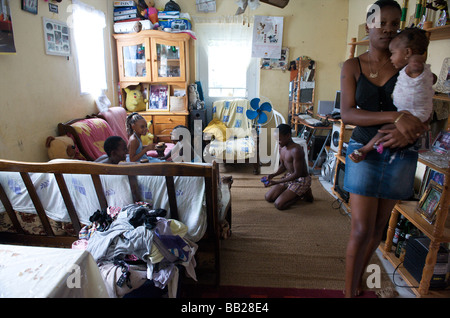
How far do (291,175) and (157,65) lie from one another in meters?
2.59

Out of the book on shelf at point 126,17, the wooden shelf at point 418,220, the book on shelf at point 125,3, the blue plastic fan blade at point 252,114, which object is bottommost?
the wooden shelf at point 418,220

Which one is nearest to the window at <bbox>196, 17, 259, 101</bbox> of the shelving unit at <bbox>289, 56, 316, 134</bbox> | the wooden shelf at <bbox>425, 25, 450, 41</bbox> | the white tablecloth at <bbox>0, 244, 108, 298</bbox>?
the shelving unit at <bbox>289, 56, 316, 134</bbox>

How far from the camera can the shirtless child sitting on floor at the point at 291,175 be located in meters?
2.86

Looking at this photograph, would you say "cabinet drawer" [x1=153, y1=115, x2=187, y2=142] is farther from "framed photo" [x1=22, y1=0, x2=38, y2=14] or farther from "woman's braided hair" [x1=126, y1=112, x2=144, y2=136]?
"framed photo" [x1=22, y1=0, x2=38, y2=14]

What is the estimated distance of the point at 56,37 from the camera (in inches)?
114

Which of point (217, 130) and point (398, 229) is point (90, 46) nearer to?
point (217, 130)

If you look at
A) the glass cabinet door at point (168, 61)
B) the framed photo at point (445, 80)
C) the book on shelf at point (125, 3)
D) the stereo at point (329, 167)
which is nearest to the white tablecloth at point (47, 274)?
the framed photo at point (445, 80)

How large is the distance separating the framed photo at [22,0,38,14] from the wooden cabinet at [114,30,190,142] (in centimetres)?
161

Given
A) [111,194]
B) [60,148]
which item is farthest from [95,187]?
[60,148]

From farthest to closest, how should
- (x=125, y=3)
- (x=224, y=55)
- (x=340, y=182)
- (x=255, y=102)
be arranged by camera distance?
1. (x=224, y=55)
2. (x=125, y=3)
3. (x=255, y=102)
4. (x=340, y=182)

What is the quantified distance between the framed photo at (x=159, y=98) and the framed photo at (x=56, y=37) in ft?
4.92

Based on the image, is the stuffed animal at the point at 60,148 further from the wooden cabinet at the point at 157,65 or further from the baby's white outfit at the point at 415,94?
the baby's white outfit at the point at 415,94

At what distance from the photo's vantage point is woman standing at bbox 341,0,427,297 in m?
1.10
